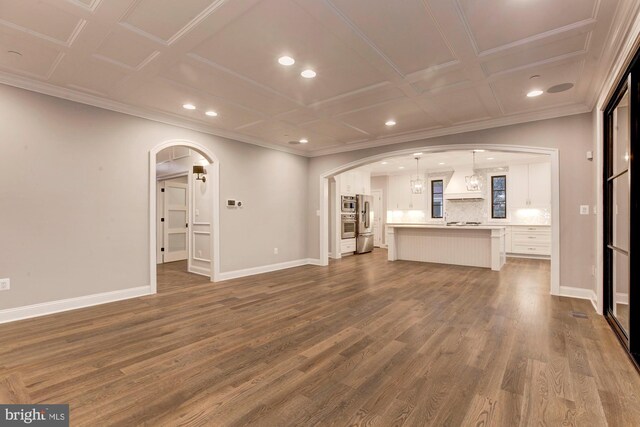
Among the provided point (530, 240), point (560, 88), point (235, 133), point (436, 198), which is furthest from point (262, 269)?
point (530, 240)

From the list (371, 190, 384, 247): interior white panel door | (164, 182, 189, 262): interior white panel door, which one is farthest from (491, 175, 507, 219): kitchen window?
(164, 182, 189, 262): interior white panel door

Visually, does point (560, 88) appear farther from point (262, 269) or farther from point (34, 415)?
point (34, 415)

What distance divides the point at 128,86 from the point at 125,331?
2.82 m

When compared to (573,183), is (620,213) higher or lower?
lower

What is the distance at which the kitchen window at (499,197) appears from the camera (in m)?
9.16

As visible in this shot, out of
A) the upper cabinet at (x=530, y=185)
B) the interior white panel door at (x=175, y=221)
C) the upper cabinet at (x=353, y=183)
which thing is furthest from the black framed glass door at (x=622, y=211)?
the interior white panel door at (x=175, y=221)

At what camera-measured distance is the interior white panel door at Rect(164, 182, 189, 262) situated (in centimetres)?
797

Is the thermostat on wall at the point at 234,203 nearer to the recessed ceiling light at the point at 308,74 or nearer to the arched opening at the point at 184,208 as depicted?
the arched opening at the point at 184,208

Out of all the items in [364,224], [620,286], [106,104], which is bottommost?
[620,286]

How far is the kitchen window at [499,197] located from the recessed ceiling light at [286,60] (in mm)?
8408

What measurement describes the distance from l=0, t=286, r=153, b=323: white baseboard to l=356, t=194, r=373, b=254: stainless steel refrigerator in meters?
6.10

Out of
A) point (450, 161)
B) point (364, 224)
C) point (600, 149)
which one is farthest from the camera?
point (364, 224)

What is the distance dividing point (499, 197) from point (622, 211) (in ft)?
21.8

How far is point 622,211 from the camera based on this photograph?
307 cm
